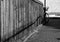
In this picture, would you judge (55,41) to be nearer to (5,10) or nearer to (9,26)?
(9,26)

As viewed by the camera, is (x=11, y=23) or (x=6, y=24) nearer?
(x=6, y=24)

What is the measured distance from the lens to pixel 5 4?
3414mm

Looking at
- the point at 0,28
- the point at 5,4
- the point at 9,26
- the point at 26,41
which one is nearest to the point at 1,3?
the point at 5,4

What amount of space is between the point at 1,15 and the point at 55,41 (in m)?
2.84

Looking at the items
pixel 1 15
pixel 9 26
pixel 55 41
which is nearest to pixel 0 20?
pixel 1 15

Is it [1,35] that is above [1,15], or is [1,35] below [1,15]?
below

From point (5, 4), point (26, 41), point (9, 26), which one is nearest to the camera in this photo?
point (5, 4)

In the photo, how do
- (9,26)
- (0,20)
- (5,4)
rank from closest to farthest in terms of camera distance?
(0,20), (5,4), (9,26)

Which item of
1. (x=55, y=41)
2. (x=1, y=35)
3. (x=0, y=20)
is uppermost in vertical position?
(x=0, y=20)

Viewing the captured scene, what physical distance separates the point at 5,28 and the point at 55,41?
2.57 m

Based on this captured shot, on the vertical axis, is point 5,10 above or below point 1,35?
above

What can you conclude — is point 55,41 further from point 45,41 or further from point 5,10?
point 5,10

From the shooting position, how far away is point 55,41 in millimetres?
5469

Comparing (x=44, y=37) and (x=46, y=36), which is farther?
(x=46, y=36)
